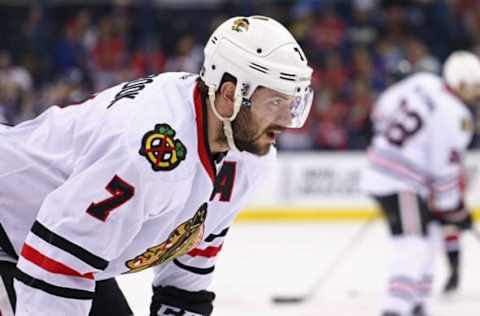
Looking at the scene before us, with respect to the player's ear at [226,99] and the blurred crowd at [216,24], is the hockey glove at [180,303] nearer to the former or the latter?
the player's ear at [226,99]

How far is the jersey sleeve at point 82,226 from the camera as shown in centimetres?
183

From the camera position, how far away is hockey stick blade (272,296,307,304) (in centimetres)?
498

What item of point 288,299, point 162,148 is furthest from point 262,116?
point 288,299

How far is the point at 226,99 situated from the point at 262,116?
0.08m

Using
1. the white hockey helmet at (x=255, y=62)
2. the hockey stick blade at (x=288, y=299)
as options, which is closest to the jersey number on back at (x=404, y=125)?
the hockey stick blade at (x=288, y=299)

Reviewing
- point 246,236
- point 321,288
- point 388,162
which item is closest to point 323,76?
point 246,236

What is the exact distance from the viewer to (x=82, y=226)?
184 centimetres

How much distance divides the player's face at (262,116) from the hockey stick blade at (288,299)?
303 centimetres

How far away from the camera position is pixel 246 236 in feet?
22.2

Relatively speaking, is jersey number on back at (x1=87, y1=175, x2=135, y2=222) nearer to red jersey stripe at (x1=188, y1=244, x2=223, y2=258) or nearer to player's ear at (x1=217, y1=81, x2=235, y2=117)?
player's ear at (x1=217, y1=81, x2=235, y2=117)

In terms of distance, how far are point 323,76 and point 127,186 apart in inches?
274

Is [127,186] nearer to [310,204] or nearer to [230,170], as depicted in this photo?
[230,170]

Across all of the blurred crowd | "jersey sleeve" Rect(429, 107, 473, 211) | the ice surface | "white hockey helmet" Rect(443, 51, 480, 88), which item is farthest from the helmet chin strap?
the blurred crowd

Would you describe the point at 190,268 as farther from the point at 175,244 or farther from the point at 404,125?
the point at 404,125
